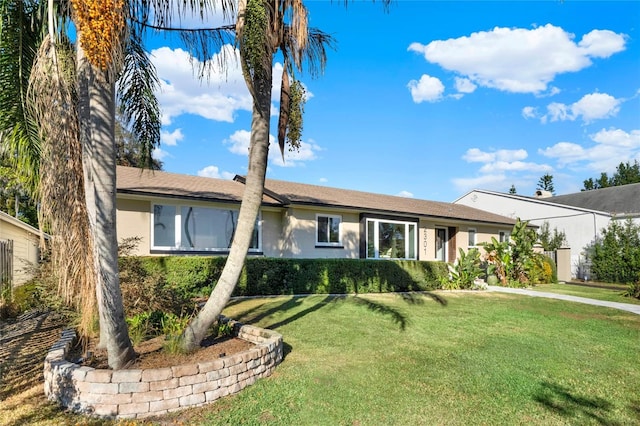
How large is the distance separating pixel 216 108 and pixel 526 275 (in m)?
16.8

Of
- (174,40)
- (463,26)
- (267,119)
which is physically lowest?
(267,119)

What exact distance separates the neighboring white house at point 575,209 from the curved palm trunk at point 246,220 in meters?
27.5

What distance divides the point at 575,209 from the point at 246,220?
28124 mm

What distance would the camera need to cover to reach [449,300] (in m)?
13.2

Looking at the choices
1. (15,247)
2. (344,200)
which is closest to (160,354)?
(344,200)

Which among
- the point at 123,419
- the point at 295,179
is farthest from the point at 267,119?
the point at 295,179

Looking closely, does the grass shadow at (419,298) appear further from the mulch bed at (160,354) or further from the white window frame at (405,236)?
the mulch bed at (160,354)

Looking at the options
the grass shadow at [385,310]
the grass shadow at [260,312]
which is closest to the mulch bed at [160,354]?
the grass shadow at [260,312]

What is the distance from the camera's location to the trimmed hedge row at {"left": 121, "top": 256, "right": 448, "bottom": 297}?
1146cm

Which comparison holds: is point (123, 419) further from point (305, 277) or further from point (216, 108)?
point (216, 108)

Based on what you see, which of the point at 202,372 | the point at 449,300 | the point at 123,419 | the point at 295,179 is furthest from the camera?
the point at 295,179

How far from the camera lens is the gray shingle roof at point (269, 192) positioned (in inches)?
545

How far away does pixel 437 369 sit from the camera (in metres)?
6.32

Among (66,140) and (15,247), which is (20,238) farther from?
(66,140)
